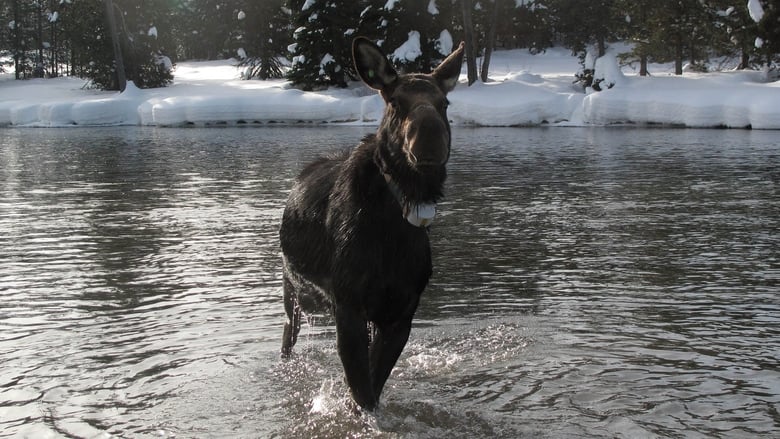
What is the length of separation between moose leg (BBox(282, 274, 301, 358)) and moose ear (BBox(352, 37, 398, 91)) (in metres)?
2.06

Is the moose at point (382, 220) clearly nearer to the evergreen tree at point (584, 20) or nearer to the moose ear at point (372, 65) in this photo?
the moose ear at point (372, 65)

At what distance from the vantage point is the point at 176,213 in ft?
44.5

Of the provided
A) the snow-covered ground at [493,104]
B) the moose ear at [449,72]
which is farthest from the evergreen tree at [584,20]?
the moose ear at [449,72]

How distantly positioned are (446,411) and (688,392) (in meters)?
1.54

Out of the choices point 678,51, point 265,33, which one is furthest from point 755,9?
point 265,33

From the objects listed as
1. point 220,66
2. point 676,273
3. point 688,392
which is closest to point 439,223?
point 676,273

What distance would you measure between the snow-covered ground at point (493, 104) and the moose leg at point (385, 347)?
29920mm

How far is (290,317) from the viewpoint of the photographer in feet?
20.9

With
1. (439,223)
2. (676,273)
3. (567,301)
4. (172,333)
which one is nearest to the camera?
(172,333)

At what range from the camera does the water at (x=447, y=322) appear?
5207mm

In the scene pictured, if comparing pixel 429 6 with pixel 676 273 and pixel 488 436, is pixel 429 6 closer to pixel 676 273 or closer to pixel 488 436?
pixel 676 273

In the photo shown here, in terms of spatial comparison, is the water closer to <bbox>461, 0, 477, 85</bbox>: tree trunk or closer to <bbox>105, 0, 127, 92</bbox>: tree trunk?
<bbox>461, 0, 477, 85</bbox>: tree trunk

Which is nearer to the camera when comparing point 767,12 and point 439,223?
point 439,223

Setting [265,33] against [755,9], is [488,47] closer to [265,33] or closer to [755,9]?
[755,9]
